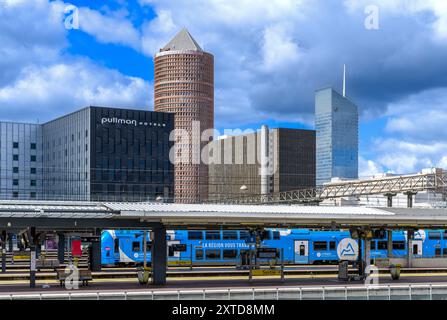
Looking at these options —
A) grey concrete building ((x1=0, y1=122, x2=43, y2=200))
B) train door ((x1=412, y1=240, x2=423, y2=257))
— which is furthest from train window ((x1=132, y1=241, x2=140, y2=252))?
grey concrete building ((x1=0, y1=122, x2=43, y2=200))

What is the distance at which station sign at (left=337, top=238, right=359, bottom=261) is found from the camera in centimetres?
5822

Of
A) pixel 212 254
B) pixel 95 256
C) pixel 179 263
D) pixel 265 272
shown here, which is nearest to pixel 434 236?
pixel 212 254

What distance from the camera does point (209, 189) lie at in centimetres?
19438

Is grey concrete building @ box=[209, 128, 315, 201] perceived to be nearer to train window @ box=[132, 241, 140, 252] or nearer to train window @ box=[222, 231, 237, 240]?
train window @ box=[222, 231, 237, 240]

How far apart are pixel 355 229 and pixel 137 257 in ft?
66.6

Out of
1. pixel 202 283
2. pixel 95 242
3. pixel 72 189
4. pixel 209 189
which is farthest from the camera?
pixel 209 189

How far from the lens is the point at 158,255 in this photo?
121 feet

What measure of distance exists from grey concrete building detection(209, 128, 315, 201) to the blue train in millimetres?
110546

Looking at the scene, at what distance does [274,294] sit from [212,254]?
→ 28605 millimetres

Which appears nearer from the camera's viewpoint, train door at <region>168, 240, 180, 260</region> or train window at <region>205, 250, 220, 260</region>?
train door at <region>168, 240, 180, 260</region>

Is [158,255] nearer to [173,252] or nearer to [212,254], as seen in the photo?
[173,252]
